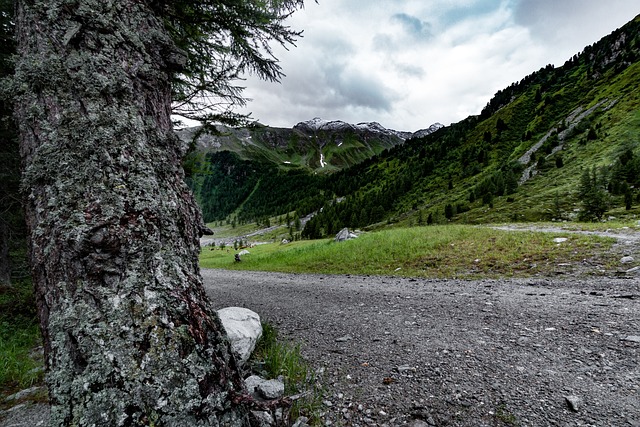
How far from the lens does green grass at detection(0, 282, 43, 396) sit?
379cm

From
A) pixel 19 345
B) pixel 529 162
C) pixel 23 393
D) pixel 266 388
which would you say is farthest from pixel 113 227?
pixel 529 162

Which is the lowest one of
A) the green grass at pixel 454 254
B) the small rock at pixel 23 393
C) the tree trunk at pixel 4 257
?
the green grass at pixel 454 254

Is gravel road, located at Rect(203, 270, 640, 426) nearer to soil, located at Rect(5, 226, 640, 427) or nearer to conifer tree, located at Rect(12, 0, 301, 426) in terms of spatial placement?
soil, located at Rect(5, 226, 640, 427)

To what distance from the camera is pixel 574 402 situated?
248 cm

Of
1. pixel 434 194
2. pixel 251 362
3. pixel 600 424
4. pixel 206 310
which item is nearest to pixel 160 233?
pixel 206 310

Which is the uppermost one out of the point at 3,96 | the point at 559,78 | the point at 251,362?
the point at 559,78

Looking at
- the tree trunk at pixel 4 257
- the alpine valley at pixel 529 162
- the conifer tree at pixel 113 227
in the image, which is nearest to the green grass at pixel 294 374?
the conifer tree at pixel 113 227

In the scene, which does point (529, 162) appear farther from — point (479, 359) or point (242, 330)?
point (242, 330)

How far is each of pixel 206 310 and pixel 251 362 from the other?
2.44 metres

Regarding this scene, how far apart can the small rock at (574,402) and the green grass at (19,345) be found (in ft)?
20.0

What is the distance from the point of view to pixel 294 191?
18462 centimetres

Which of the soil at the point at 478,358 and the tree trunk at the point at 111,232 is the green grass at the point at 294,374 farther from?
the tree trunk at the point at 111,232

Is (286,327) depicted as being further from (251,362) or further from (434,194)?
(434,194)

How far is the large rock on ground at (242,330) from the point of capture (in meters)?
3.99
